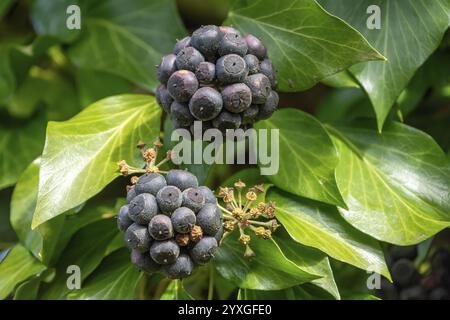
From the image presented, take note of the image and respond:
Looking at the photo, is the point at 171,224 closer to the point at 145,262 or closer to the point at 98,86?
the point at 145,262

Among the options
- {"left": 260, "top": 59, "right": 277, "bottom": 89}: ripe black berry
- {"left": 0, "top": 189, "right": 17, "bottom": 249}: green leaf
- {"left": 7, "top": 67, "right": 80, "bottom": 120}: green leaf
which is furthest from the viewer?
{"left": 7, "top": 67, "right": 80, "bottom": 120}: green leaf

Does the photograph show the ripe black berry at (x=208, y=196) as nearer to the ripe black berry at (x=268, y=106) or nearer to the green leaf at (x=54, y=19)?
the ripe black berry at (x=268, y=106)

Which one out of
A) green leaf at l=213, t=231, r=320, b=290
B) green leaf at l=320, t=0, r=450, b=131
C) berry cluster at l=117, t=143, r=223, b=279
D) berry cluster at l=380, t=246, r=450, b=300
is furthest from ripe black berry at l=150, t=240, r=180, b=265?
berry cluster at l=380, t=246, r=450, b=300

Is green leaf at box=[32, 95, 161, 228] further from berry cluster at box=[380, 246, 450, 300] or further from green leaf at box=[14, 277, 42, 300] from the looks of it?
berry cluster at box=[380, 246, 450, 300]

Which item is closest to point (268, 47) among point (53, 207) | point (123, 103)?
point (123, 103)

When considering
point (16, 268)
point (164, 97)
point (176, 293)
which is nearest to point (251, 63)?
point (164, 97)

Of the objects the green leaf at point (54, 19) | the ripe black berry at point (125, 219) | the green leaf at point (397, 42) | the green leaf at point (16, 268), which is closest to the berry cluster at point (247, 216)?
the ripe black berry at point (125, 219)
